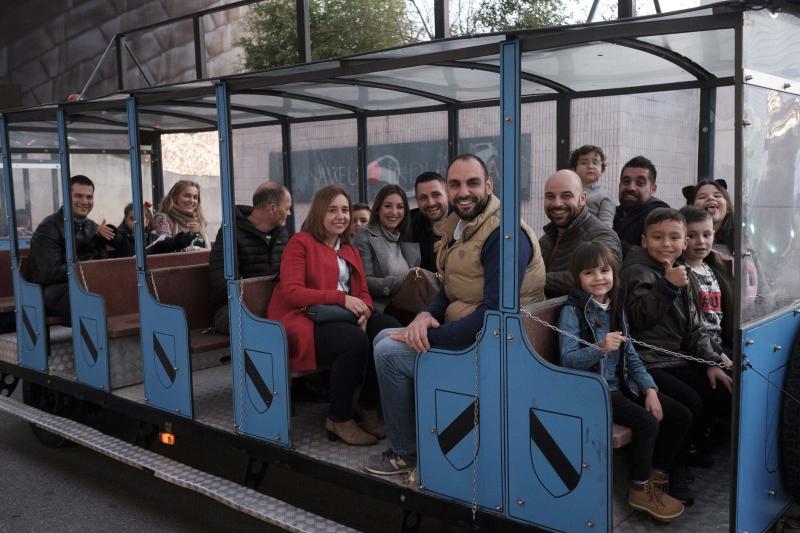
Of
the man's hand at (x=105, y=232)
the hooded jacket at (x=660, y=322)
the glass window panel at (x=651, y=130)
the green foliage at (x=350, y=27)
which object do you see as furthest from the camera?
the green foliage at (x=350, y=27)

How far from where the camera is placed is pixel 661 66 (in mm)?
4281

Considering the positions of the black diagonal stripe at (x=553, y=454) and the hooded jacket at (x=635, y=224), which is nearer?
the black diagonal stripe at (x=553, y=454)

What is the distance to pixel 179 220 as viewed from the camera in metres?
6.34

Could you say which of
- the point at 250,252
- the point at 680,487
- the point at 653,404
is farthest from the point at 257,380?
the point at 680,487

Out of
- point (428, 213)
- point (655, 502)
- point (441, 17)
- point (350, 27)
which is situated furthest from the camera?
point (350, 27)

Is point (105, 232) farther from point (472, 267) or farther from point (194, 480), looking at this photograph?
point (472, 267)

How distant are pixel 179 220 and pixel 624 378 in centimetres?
429

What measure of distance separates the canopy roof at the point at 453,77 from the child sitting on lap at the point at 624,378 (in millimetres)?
907

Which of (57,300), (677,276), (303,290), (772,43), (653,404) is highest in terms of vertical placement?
(772,43)

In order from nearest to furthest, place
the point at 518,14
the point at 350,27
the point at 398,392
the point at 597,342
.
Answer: the point at 597,342 → the point at 398,392 → the point at 518,14 → the point at 350,27

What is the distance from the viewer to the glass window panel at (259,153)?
6.95 m

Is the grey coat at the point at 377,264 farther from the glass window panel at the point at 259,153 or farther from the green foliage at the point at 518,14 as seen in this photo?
the green foliage at the point at 518,14

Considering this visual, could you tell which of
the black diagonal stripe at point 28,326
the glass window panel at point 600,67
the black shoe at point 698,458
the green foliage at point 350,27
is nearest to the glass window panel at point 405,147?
the glass window panel at point 600,67

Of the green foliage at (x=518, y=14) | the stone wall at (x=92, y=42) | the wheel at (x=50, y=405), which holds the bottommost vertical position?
the wheel at (x=50, y=405)
